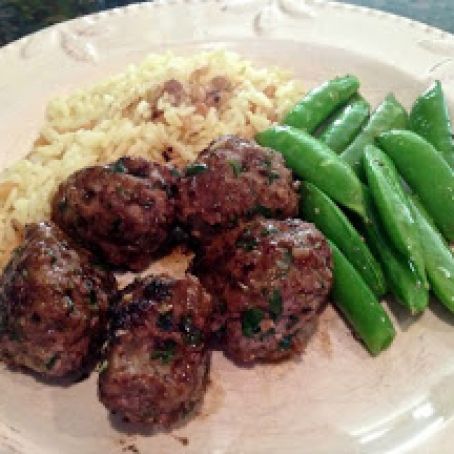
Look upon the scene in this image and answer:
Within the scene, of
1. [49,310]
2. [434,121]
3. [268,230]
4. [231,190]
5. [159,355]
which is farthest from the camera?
[434,121]

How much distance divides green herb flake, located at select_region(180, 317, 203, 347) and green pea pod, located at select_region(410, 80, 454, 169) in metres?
1.83

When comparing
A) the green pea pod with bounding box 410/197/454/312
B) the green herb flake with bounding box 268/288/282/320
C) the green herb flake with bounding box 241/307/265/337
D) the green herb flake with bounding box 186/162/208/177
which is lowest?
the green pea pod with bounding box 410/197/454/312

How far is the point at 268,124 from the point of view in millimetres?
4035

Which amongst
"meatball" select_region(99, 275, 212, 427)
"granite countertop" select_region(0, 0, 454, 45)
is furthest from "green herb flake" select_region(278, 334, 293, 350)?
"granite countertop" select_region(0, 0, 454, 45)

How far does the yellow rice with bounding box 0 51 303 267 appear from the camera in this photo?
147 inches

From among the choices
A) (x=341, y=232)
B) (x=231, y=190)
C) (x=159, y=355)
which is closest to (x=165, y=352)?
(x=159, y=355)

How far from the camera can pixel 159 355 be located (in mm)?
2607

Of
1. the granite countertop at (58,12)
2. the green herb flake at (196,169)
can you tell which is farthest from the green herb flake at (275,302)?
the granite countertop at (58,12)

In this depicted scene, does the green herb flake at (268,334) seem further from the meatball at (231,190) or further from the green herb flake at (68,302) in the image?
the green herb flake at (68,302)

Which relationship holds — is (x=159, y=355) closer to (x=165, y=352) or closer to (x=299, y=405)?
(x=165, y=352)

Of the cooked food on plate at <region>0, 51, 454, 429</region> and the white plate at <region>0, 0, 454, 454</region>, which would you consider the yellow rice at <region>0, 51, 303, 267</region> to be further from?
the white plate at <region>0, 0, 454, 454</region>

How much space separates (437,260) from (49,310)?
1.78 meters

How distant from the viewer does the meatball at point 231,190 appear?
10.5ft

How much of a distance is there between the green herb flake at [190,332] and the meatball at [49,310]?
0.42 metres
